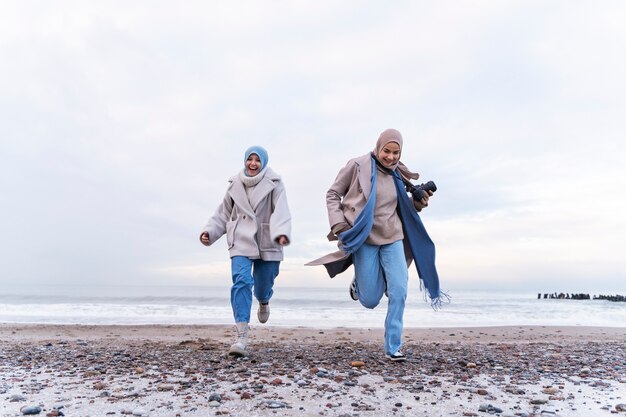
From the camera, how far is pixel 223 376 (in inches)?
162

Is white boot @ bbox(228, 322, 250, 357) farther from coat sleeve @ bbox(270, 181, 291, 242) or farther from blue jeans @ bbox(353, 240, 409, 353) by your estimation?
blue jeans @ bbox(353, 240, 409, 353)

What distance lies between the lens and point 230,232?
5488 millimetres

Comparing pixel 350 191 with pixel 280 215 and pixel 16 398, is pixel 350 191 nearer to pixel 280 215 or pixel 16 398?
pixel 280 215

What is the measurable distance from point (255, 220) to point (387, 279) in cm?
155

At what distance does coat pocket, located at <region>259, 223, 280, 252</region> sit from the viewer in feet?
17.8

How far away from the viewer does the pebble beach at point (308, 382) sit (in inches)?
132

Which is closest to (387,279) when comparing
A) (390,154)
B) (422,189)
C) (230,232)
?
(422,189)

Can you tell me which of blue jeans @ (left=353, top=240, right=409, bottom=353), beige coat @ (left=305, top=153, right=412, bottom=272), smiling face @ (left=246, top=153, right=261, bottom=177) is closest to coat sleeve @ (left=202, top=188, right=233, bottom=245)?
smiling face @ (left=246, top=153, right=261, bottom=177)

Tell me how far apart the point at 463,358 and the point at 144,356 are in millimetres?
3334

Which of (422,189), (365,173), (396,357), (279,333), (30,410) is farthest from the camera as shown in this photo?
(279,333)

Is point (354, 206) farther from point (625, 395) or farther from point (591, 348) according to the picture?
point (591, 348)

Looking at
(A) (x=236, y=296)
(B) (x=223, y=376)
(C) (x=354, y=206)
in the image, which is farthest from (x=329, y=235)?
(B) (x=223, y=376)

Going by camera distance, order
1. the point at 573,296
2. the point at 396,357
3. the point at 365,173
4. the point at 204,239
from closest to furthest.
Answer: the point at 396,357, the point at 365,173, the point at 204,239, the point at 573,296

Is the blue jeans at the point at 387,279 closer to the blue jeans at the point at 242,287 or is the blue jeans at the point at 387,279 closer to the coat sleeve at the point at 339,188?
the coat sleeve at the point at 339,188
